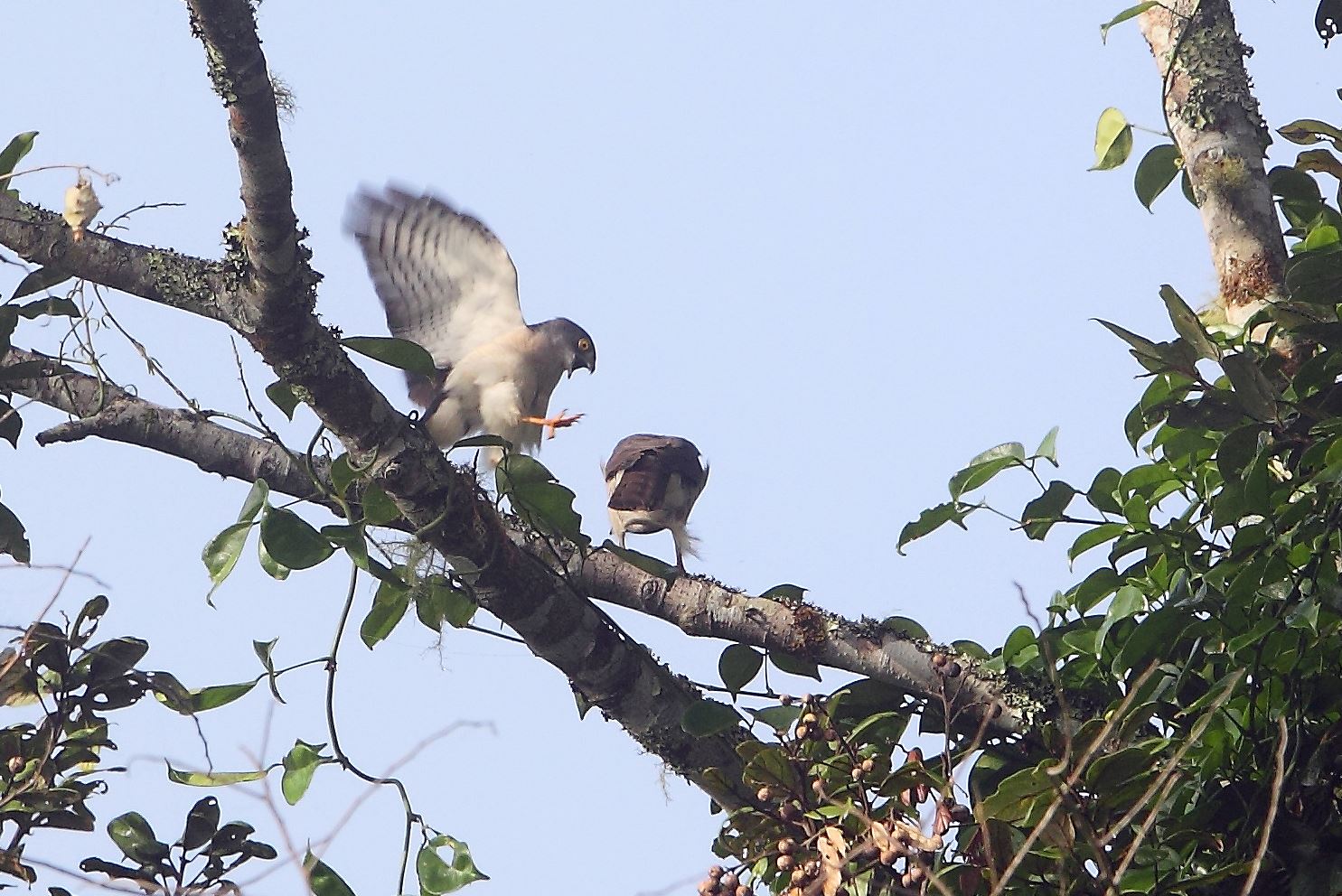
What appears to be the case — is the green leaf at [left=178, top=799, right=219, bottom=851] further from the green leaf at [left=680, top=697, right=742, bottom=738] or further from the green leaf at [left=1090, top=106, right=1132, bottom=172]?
the green leaf at [left=1090, top=106, right=1132, bottom=172]

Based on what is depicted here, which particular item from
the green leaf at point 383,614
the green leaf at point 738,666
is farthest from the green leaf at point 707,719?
the green leaf at point 383,614

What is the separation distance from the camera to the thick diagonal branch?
3.55 meters

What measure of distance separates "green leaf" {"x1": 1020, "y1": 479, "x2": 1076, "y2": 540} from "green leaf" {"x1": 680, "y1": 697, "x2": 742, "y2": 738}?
75cm

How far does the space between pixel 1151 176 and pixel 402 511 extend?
7.34ft

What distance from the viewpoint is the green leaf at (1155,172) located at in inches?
152

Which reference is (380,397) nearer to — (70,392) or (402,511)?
(402,511)

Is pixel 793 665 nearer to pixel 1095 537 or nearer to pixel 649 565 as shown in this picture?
pixel 649 565

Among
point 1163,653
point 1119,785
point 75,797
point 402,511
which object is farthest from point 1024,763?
point 75,797

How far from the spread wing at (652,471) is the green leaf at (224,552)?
3.50 m

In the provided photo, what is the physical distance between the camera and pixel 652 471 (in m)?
6.23

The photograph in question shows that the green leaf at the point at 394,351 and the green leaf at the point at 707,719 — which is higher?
the green leaf at the point at 394,351

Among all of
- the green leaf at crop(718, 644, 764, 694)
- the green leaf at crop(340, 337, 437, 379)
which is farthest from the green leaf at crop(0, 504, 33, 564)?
the green leaf at crop(718, 644, 764, 694)

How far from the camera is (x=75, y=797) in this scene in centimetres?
290

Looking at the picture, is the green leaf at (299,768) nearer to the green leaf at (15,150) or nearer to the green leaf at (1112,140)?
the green leaf at (15,150)
